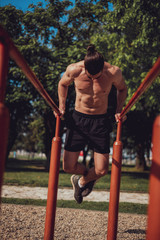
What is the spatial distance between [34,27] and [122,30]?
15.9ft

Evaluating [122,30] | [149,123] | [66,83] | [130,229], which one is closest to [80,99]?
[66,83]

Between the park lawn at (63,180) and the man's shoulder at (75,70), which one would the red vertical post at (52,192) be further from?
the park lawn at (63,180)

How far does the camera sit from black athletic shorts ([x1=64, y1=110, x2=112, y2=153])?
3.13 m

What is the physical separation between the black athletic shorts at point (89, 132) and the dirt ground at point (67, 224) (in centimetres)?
127

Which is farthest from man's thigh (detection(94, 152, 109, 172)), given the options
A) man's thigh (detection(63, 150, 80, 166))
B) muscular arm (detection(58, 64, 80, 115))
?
muscular arm (detection(58, 64, 80, 115))

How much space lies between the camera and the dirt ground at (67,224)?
3.42 m

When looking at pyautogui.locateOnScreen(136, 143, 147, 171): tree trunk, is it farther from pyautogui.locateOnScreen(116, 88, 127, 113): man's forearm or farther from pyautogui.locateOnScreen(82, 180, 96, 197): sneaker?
pyautogui.locateOnScreen(116, 88, 127, 113): man's forearm

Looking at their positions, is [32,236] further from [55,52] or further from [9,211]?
[55,52]

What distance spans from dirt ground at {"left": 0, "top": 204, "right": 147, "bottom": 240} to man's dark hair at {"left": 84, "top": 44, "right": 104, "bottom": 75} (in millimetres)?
2207

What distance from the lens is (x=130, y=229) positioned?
3.93 m

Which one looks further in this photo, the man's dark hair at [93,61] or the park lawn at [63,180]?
the park lawn at [63,180]

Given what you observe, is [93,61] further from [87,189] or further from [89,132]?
[87,189]

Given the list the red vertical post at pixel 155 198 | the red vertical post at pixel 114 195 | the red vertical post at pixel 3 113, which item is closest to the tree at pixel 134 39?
the red vertical post at pixel 114 195

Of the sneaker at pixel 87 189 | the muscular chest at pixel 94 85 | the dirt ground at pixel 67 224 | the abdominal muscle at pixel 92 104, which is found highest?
the muscular chest at pixel 94 85
